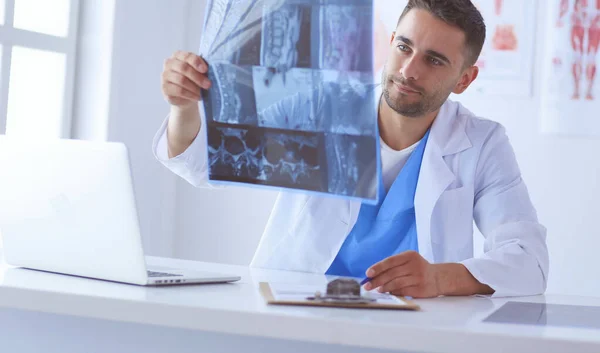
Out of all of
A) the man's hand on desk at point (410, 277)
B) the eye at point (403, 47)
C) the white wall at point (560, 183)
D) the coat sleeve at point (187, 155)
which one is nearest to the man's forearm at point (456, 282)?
the man's hand on desk at point (410, 277)

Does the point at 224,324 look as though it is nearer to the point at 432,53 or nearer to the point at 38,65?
the point at 432,53

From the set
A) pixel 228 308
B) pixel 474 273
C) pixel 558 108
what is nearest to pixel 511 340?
pixel 228 308

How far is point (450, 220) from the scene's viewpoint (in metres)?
1.78

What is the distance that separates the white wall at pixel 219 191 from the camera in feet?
9.53

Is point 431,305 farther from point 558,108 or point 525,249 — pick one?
point 558,108

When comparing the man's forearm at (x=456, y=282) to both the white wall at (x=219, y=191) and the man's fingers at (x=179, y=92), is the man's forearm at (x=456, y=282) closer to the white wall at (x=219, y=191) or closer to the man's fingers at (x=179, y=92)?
the man's fingers at (x=179, y=92)

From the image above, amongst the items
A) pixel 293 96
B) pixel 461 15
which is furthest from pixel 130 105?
pixel 293 96

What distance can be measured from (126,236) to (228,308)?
0.24 m

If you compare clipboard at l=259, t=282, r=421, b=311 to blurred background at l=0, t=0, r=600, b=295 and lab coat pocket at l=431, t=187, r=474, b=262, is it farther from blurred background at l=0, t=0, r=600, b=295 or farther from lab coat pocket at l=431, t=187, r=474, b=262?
blurred background at l=0, t=0, r=600, b=295

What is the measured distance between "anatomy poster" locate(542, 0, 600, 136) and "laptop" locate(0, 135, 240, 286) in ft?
6.29

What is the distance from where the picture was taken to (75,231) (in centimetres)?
126

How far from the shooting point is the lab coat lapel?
1.75m

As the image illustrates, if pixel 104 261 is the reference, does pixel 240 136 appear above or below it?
above

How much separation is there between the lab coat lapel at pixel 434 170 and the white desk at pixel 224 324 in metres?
0.40
